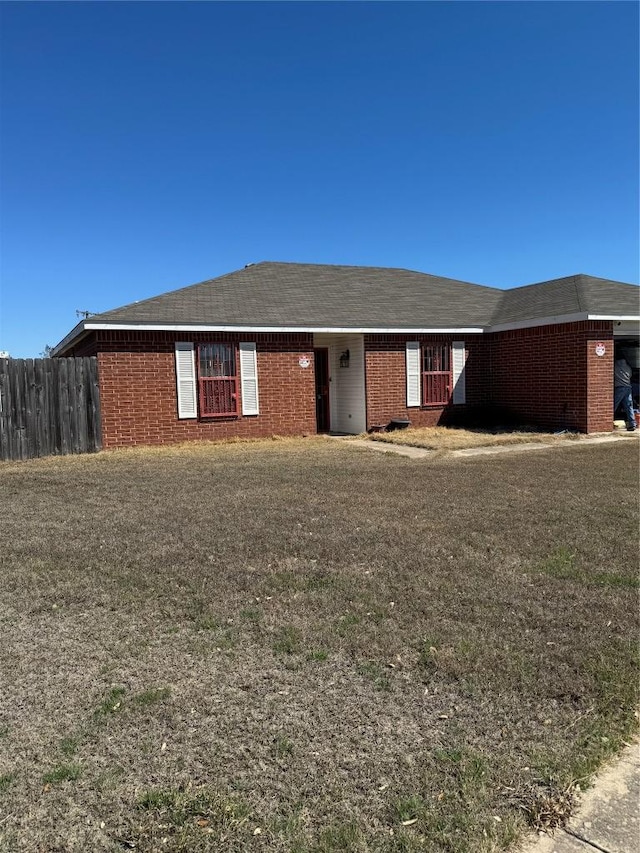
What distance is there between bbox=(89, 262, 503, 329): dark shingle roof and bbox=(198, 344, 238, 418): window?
29.7 inches

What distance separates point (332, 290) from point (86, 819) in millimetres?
17200

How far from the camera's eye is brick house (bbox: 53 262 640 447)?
14.4 metres

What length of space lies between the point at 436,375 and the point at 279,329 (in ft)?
16.0

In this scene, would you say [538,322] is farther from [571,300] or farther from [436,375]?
[436,375]

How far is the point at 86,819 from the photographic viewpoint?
244 cm

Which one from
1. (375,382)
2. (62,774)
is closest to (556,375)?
(375,382)

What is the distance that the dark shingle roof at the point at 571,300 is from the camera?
51.3 feet

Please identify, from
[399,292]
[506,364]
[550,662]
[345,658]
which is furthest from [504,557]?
[399,292]

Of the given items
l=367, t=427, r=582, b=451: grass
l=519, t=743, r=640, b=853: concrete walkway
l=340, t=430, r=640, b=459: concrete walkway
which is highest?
l=367, t=427, r=582, b=451: grass

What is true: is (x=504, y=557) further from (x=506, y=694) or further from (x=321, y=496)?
(x=321, y=496)

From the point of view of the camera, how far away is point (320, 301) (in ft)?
57.6

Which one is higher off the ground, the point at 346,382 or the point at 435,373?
the point at 435,373

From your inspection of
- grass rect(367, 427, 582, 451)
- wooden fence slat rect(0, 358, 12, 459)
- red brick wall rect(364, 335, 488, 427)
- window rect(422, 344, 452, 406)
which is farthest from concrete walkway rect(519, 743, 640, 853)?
window rect(422, 344, 452, 406)

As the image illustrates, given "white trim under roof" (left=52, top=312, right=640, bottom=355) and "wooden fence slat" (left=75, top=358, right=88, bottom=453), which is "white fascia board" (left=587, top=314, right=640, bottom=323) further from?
"wooden fence slat" (left=75, top=358, right=88, bottom=453)
